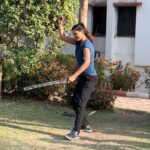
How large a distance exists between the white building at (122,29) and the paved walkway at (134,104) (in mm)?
7075

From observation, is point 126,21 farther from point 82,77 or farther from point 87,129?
point 82,77

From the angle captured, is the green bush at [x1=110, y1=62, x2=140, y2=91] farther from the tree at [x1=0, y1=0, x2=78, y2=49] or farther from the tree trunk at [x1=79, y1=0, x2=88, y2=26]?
the tree at [x1=0, y1=0, x2=78, y2=49]

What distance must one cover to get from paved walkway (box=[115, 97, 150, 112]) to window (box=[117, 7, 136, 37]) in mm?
8007

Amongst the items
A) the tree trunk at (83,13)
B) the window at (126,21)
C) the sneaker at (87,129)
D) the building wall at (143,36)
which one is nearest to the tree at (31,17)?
the tree trunk at (83,13)

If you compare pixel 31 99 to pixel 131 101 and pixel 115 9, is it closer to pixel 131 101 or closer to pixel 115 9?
pixel 131 101

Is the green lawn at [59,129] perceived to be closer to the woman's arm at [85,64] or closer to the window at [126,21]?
the woman's arm at [85,64]

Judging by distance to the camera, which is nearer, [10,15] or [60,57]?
[10,15]

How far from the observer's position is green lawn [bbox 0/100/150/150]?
25.7 feet

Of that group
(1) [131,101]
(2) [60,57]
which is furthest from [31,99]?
(1) [131,101]

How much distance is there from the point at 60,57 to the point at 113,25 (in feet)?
31.2

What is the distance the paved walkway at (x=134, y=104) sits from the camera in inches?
495

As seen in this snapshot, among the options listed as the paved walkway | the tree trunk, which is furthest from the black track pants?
the tree trunk

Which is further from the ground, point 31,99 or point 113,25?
point 113,25

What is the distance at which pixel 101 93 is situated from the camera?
1141cm
